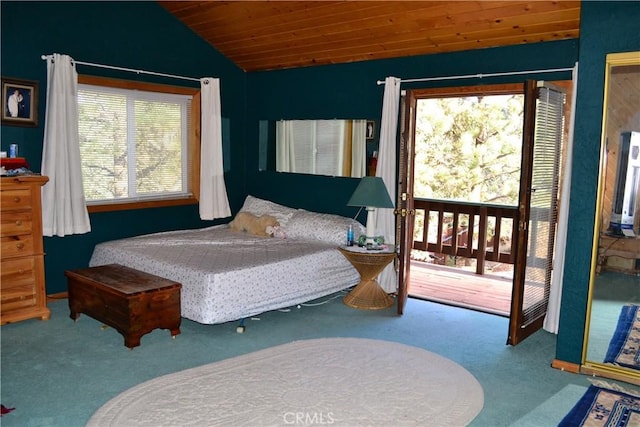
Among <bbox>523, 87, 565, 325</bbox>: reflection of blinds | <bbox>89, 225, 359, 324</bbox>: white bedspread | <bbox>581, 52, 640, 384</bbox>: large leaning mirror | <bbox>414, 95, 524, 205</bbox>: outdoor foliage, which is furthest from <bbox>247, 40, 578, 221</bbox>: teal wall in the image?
<bbox>414, 95, 524, 205</bbox>: outdoor foliage

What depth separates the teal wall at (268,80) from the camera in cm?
326

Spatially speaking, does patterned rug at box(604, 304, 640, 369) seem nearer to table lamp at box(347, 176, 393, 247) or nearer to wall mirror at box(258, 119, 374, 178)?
table lamp at box(347, 176, 393, 247)

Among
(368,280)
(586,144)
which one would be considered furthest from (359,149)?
(586,144)

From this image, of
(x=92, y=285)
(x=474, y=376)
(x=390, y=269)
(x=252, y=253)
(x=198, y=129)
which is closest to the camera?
(x=474, y=376)

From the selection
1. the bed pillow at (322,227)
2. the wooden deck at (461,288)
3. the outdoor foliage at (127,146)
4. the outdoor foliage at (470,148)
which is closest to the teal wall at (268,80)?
the outdoor foliage at (127,146)

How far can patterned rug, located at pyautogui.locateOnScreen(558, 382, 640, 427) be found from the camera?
276 centimetres

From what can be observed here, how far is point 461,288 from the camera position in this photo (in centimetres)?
548

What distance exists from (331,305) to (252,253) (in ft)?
2.78

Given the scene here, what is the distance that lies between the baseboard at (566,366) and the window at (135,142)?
3892 millimetres

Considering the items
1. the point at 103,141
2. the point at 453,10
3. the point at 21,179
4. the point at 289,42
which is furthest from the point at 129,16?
the point at 453,10

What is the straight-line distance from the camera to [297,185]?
592 centimetres

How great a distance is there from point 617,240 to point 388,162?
7.02 feet

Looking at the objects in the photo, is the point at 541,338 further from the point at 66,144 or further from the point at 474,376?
the point at 66,144

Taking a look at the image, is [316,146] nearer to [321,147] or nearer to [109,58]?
[321,147]
